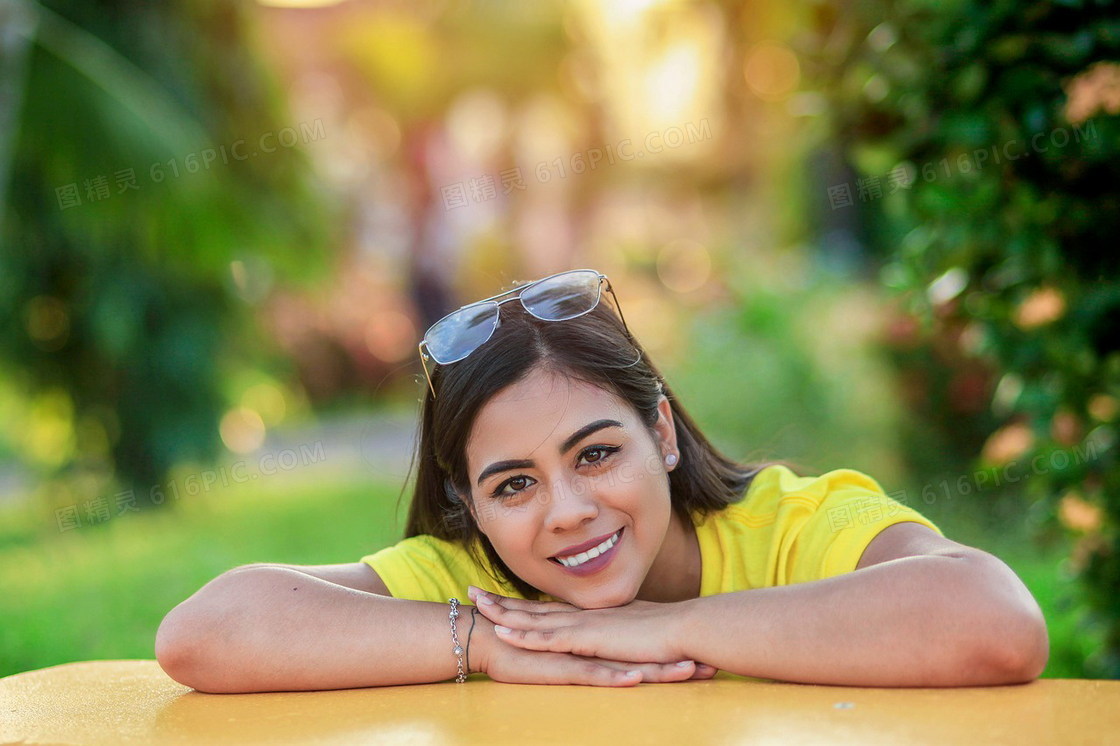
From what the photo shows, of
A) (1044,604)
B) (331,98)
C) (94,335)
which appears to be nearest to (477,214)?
(331,98)

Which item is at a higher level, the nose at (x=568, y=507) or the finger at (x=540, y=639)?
the nose at (x=568, y=507)

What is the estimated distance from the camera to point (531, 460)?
2090 millimetres

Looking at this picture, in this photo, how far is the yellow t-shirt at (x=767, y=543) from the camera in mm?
2150

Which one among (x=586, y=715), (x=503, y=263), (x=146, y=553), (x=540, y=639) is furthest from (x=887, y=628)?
(x=503, y=263)

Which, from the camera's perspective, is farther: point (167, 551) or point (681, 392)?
point (681, 392)

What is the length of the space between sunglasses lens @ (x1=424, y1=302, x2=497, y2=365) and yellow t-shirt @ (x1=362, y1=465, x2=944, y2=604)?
46cm

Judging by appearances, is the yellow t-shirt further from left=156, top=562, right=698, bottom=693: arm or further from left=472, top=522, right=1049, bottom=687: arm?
left=156, top=562, right=698, bottom=693: arm

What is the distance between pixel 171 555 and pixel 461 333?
15.2ft

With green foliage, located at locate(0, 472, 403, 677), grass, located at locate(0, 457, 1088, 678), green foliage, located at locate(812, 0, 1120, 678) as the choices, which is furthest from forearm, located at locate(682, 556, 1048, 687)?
green foliage, located at locate(0, 472, 403, 677)

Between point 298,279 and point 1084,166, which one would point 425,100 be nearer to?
point 298,279

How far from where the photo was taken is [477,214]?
52.7ft

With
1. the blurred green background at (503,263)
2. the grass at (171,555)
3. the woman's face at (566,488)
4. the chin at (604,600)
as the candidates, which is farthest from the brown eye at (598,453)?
the grass at (171,555)

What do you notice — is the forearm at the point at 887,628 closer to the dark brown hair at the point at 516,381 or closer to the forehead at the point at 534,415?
the forehead at the point at 534,415

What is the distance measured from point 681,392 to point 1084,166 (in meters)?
4.24
